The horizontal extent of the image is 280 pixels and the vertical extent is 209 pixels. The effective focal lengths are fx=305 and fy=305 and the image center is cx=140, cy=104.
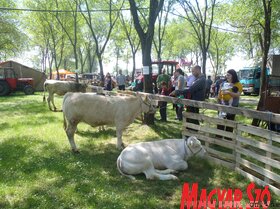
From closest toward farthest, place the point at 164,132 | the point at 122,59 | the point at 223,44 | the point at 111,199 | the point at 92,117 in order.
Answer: the point at 111,199, the point at 92,117, the point at 164,132, the point at 223,44, the point at 122,59

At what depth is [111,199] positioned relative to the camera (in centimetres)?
456

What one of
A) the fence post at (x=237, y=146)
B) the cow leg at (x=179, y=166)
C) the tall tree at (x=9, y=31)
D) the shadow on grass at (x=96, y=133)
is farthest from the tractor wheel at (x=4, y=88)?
the fence post at (x=237, y=146)

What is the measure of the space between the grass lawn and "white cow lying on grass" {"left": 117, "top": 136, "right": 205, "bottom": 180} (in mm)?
148

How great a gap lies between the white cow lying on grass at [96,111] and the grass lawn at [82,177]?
0.64 m

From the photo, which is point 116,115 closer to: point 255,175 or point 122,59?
point 255,175

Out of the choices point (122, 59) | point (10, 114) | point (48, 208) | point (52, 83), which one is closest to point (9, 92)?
point (52, 83)

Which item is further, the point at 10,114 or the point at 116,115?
the point at 10,114

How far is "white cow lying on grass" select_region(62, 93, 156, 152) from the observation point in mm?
7012

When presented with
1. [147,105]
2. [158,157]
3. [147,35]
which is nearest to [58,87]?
[147,35]

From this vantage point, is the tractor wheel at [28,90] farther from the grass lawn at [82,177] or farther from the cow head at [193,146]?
the cow head at [193,146]

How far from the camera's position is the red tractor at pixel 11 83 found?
23.4m

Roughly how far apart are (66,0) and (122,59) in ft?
130

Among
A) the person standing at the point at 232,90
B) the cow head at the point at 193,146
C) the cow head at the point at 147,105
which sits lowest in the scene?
the cow head at the point at 193,146

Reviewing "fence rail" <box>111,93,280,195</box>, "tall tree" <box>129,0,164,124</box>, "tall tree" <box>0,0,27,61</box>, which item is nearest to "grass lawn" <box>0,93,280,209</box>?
"fence rail" <box>111,93,280,195</box>
